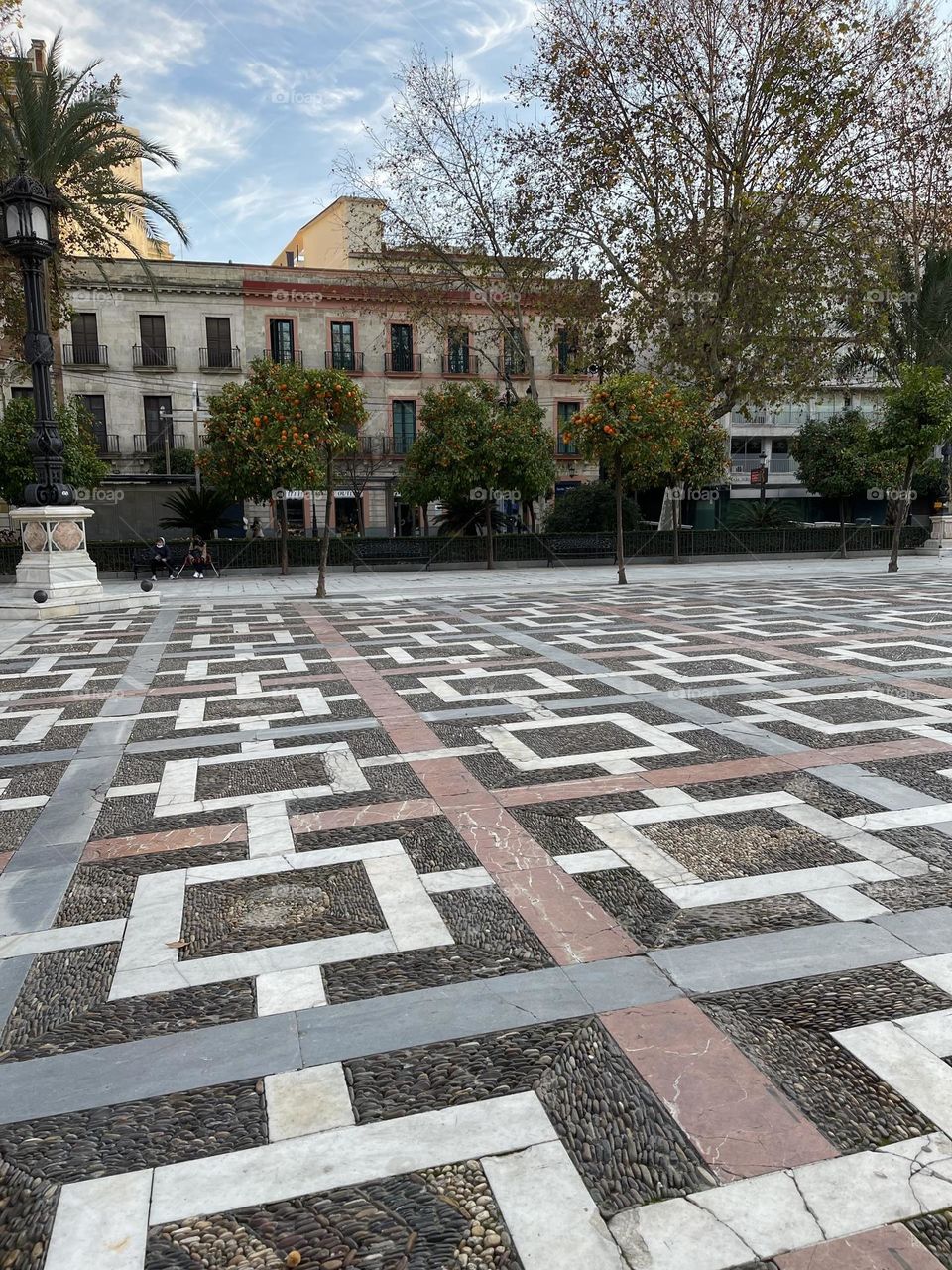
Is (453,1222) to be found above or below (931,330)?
below

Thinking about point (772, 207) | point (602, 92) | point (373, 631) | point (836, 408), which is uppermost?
point (602, 92)

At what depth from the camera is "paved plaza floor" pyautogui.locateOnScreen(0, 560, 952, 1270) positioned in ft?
5.79

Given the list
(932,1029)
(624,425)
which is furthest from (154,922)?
(624,425)

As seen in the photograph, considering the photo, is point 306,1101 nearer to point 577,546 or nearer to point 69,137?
point 69,137

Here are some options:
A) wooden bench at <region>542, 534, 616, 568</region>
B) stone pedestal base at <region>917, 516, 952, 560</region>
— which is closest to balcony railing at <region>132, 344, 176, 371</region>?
wooden bench at <region>542, 534, 616, 568</region>

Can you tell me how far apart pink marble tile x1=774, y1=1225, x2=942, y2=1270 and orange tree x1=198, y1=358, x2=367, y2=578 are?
13.5 metres

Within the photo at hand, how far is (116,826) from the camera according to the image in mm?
3941

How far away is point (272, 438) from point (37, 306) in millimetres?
3832

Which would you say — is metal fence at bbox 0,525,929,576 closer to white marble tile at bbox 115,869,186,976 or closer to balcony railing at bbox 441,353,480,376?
balcony railing at bbox 441,353,480,376

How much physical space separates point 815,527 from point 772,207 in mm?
8677

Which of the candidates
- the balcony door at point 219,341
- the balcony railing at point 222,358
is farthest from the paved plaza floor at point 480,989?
the balcony door at point 219,341

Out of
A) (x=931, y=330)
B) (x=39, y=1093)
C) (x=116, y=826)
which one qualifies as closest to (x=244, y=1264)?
(x=39, y=1093)

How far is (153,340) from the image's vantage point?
101 feet

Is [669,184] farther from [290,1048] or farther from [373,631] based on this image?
[290,1048]
